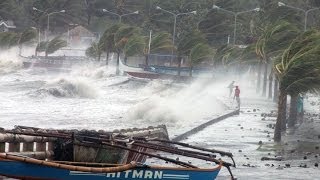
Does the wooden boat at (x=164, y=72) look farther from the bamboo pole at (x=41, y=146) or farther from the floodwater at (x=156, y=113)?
the bamboo pole at (x=41, y=146)

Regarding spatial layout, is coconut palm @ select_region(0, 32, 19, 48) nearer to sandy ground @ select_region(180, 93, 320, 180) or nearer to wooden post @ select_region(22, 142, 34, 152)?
A: sandy ground @ select_region(180, 93, 320, 180)

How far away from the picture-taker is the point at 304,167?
22422 millimetres

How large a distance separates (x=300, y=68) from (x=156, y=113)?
13965 millimetres

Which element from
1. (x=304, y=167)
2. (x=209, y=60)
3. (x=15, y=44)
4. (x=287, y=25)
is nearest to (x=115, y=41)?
(x=209, y=60)

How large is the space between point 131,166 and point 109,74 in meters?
85.6

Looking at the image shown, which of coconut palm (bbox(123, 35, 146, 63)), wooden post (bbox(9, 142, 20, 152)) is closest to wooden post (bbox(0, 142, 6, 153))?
wooden post (bbox(9, 142, 20, 152))

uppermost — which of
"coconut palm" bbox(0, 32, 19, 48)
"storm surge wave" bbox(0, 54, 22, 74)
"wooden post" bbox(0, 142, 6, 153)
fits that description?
"coconut palm" bbox(0, 32, 19, 48)

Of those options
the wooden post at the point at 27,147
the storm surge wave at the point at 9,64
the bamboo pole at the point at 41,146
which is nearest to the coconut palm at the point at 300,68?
the bamboo pole at the point at 41,146

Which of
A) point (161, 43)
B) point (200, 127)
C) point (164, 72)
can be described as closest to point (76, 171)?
point (200, 127)

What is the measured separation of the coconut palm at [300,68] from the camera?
27984 mm

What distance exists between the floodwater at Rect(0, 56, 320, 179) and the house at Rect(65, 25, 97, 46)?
70.9m

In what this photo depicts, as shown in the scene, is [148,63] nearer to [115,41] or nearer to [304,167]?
[115,41]

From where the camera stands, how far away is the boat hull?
1329 cm

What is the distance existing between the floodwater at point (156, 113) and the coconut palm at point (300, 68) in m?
2.52
